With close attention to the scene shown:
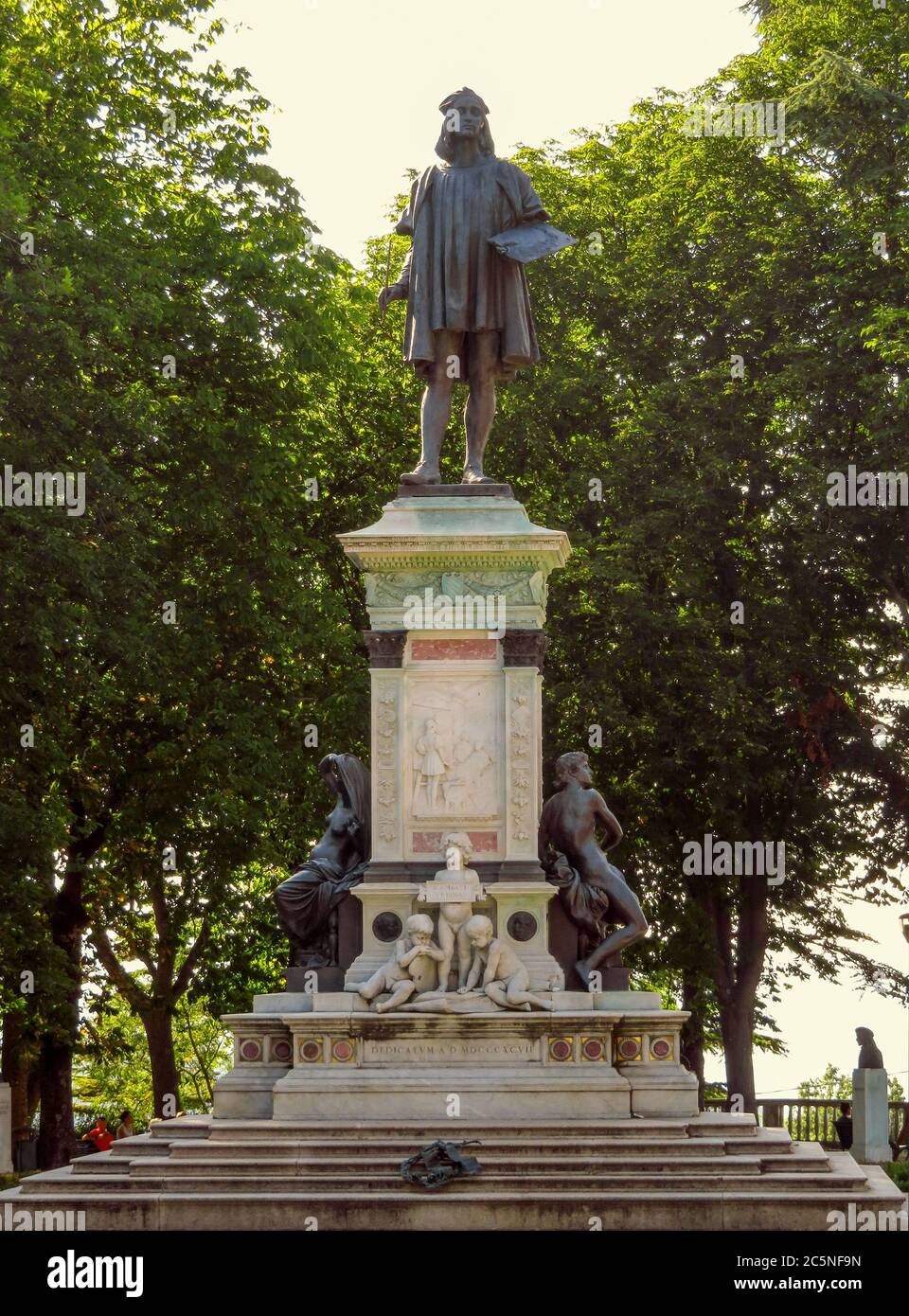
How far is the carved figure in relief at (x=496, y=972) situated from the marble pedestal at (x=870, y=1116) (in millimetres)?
13947

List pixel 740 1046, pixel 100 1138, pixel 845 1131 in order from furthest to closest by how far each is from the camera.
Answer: pixel 100 1138, pixel 740 1046, pixel 845 1131

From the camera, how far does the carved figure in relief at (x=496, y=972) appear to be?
1656 cm

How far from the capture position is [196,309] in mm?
30172

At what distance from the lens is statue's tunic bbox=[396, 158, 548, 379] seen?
1875cm

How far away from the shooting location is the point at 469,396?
1897cm

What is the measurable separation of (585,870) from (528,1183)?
332 cm

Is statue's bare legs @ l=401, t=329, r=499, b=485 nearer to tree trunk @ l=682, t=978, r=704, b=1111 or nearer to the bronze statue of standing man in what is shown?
the bronze statue of standing man

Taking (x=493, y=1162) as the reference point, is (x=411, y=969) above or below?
above

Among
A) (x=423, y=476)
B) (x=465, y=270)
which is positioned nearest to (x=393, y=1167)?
(x=423, y=476)

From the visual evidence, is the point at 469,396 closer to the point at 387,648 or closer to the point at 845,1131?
the point at 387,648

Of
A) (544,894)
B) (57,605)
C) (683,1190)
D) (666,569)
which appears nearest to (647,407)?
(666,569)

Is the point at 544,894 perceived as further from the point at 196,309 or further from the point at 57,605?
the point at 196,309

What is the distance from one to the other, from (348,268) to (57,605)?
27.7ft

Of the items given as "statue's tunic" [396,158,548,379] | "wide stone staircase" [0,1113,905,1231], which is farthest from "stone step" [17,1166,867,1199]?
"statue's tunic" [396,158,548,379]
